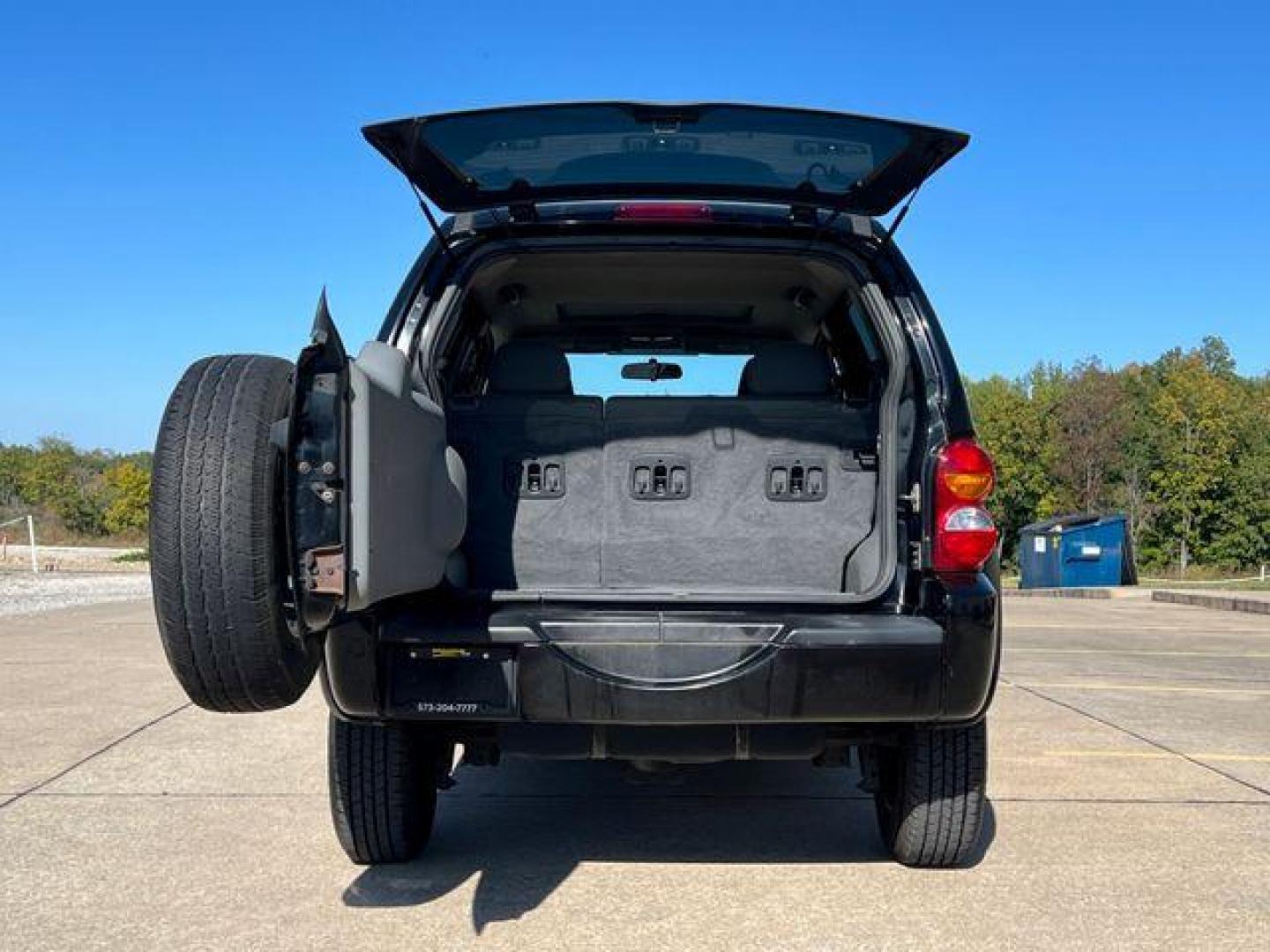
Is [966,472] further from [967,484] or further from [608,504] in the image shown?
[608,504]

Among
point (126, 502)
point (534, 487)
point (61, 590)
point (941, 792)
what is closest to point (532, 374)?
point (534, 487)

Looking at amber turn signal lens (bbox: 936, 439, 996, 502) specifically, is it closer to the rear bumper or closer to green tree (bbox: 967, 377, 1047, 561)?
the rear bumper

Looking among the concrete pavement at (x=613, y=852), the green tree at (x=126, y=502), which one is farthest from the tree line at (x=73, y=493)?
the concrete pavement at (x=613, y=852)

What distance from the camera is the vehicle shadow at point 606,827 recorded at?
339 centimetres

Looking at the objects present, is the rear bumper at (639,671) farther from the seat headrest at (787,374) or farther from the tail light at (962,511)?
the seat headrest at (787,374)

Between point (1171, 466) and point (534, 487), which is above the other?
point (1171, 466)

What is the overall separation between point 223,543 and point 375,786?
111 centimetres

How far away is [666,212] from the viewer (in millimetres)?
3381

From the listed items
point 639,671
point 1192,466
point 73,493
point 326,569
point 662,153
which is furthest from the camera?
point 73,493

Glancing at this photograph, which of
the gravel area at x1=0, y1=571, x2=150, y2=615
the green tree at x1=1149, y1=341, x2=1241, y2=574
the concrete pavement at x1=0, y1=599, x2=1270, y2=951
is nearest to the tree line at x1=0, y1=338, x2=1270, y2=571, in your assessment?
the green tree at x1=1149, y1=341, x2=1241, y2=574

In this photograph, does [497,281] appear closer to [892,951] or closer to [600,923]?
[600,923]

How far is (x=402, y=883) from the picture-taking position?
3375 mm

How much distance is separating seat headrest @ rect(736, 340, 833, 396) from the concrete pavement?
1.39 m

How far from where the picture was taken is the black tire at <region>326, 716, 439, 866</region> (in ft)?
11.0
